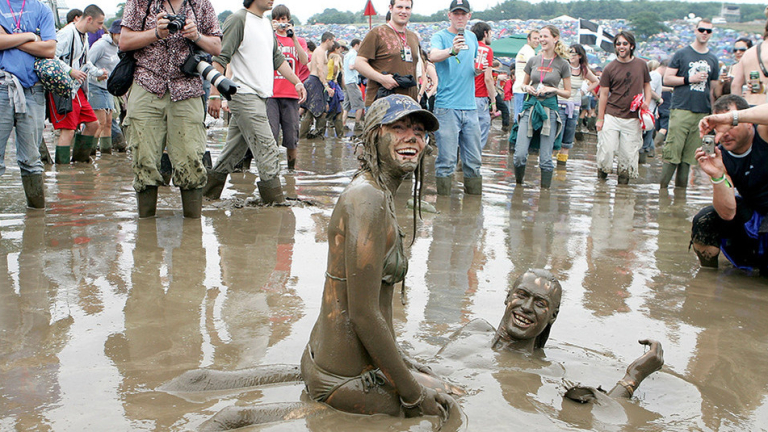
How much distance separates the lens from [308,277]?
16.5 feet

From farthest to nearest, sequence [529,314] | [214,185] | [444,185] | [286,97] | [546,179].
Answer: [546,179] < [286,97] < [444,185] < [214,185] < [529,314]

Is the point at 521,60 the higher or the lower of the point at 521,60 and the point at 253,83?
the higher

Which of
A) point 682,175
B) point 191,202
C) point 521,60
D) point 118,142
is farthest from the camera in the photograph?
point 521,60

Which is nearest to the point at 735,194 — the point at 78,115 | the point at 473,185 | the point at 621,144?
the point at 473,185

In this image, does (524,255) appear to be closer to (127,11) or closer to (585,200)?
(585,200)

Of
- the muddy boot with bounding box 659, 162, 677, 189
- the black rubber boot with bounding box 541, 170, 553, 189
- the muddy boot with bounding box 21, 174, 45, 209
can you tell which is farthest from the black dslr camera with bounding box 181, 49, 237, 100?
the muddy boot with bounding box 659, 162, 677, 189

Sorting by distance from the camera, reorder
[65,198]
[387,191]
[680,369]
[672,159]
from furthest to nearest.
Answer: [672,159] < [65,198] < [680,369] < [387,191]

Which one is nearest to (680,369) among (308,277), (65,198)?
(308,277)

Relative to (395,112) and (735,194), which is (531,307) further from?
(735,194)

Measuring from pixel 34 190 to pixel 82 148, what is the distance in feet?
10.6

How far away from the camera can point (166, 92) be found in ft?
20.2

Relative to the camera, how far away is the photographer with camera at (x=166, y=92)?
5984mm

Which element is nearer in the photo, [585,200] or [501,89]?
[585,200]

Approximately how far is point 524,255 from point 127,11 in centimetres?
386
